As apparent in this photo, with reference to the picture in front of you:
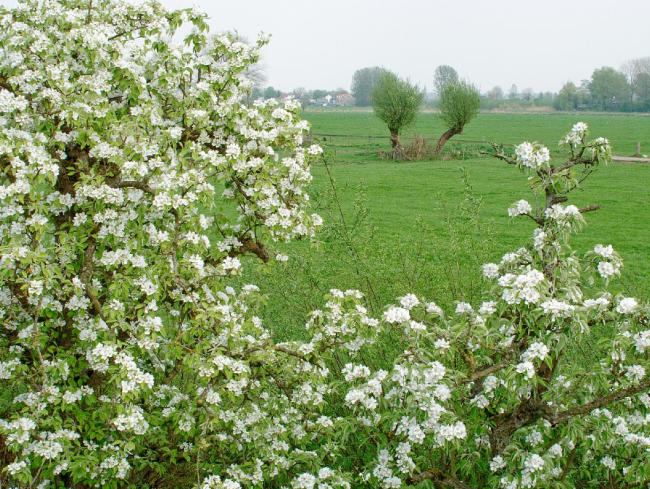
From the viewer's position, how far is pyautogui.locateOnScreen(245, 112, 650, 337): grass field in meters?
7.18

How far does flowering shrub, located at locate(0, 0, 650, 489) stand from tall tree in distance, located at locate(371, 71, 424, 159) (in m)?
36.5

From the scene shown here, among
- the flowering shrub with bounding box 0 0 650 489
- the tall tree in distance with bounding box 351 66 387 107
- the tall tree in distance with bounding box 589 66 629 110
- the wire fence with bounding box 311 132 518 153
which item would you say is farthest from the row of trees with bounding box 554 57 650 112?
the flowering shrub with bounding box 0 0 650 489

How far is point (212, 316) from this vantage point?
13.5 ft

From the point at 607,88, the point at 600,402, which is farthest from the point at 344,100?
the point at 600,402

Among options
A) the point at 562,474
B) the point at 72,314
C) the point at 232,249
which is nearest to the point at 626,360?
the point at 562,474

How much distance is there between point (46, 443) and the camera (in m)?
3.92

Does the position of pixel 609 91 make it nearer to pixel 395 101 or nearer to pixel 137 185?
pixel 395 101

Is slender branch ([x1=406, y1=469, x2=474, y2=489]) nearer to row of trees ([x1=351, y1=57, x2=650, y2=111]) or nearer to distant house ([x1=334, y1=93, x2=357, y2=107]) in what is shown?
row of trees ([x1=351, y1=57, x2=650, y2=111])

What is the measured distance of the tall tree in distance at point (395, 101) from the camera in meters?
41.0

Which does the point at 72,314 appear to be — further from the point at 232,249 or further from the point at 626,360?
the point at 626,360

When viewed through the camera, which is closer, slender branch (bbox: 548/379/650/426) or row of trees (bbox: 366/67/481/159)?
slender branch (bbox: 548/379/650/426)

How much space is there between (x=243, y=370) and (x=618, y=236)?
1408cm

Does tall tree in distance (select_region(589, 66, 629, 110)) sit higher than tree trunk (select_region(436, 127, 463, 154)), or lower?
higher

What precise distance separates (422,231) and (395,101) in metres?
34.6
